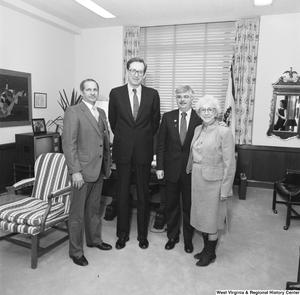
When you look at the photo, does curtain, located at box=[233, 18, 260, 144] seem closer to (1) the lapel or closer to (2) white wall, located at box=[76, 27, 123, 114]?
(2) white wall, located at box=[76, 27, 123, 114]

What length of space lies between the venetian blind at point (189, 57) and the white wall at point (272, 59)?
568 millimetres

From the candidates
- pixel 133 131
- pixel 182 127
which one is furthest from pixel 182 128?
pixel 133 131

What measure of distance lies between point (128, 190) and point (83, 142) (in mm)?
667

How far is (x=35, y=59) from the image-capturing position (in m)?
4.87

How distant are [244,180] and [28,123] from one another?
3.61 m

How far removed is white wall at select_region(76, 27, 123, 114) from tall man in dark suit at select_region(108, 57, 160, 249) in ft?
10.6

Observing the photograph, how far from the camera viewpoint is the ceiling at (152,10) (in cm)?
425

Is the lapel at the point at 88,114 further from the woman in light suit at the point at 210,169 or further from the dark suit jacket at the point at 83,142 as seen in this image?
the woman in light suit at the point at 210,169

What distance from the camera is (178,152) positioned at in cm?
259

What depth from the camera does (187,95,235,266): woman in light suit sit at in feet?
7.63

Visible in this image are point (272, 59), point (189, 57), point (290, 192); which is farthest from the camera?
point (189, 57)

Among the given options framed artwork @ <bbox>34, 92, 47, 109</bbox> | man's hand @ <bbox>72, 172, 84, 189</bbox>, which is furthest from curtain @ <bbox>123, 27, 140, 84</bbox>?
man's hand @ <bbox>72, 172, 84, 189</bbox>

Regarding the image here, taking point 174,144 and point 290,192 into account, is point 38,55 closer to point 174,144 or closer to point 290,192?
point 174,144

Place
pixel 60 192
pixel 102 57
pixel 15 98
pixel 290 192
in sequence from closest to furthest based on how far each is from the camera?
pixel 60 192
pixel 290 192
pixel 15 98
pixel 102 57
